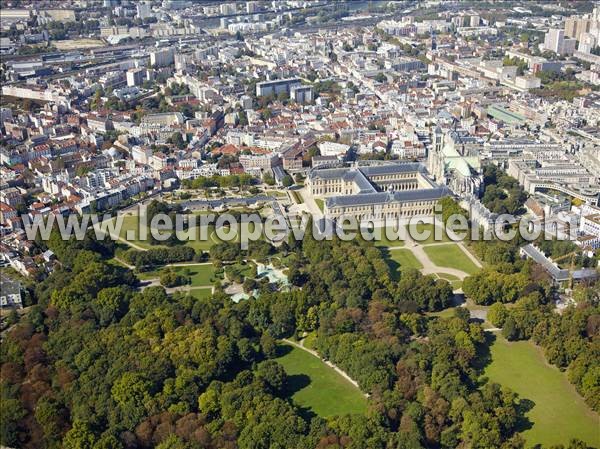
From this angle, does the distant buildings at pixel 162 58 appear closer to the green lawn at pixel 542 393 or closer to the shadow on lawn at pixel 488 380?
the shadow on lawn at pixel 488 380

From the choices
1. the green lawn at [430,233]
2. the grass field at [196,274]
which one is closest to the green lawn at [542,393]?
the green lawn at [430,233]

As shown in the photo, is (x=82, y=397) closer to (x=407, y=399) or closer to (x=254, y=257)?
(x=407, y=399)

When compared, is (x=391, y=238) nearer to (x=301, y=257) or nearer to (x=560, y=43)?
(x=301, y=257)

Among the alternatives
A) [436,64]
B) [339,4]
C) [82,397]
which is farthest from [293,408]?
[339,4]

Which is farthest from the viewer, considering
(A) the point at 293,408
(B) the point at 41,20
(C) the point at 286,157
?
(B) the point at 41,20

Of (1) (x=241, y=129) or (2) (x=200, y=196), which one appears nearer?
(2) (x=200, y=196)

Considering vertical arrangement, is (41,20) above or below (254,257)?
above
